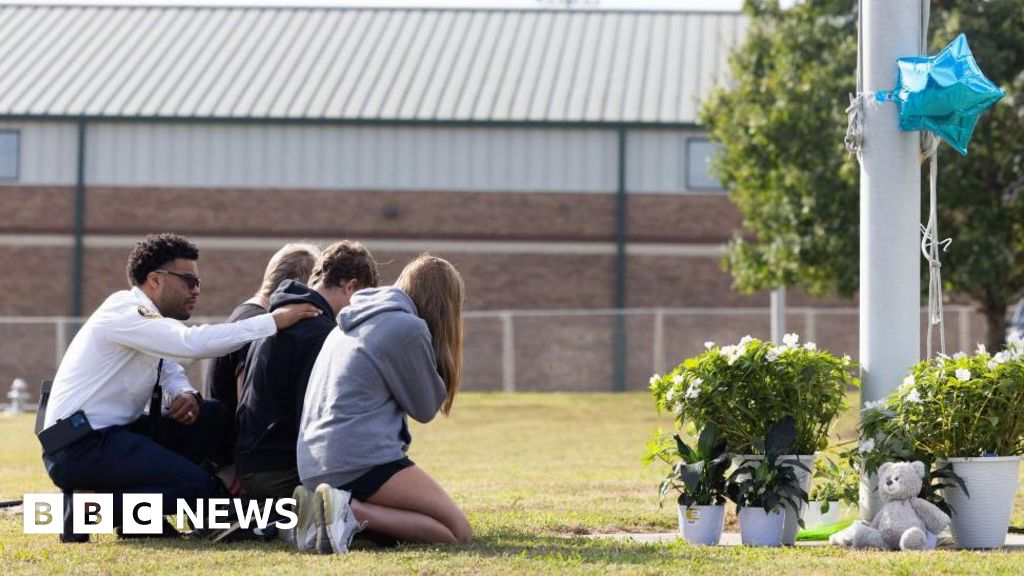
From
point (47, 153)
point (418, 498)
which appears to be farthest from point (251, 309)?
point (47, 153)

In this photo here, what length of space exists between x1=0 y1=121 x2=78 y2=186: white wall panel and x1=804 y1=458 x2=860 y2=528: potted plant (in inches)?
1093

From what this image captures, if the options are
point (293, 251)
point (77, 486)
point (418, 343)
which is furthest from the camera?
point (293, 251)

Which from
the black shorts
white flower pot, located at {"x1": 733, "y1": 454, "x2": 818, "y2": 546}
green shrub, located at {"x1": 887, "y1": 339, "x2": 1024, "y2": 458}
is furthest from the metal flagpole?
the black shorts

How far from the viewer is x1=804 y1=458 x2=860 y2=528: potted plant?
779 cm

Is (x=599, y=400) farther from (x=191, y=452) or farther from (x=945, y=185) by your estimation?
(x=191, y=452)

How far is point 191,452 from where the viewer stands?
811 centimetres

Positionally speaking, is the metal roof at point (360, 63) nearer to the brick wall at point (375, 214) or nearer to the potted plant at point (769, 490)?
the brick wall at point (375, 214)

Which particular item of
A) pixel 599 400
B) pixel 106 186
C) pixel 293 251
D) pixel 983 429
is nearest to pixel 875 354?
pixel 983 429

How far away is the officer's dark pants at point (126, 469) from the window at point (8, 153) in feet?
89.6

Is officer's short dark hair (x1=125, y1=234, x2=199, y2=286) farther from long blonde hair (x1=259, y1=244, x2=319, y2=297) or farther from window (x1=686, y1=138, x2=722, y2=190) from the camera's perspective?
window (x1=686, y1=138, x2=722, y2=190)

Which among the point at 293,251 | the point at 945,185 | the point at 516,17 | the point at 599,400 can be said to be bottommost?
the point at 599,400

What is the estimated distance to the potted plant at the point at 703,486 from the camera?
298 inches

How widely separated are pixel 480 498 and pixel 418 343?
3.66 metres

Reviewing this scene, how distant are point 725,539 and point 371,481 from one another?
202 cm
